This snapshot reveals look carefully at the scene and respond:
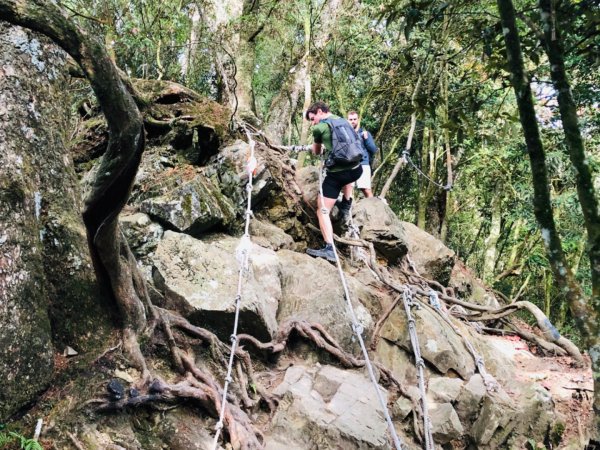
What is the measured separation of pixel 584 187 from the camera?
265 centimetres

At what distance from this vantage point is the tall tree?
2602 mm

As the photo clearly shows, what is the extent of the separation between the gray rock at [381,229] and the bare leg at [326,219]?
3.26 feet

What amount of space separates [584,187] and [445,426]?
2.87 meters

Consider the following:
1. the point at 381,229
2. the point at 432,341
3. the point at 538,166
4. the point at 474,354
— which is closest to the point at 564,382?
the point at 474,354

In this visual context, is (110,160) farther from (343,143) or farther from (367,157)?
(367,157)

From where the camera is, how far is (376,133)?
14109 mm

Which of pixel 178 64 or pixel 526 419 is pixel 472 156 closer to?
pixel 178 64

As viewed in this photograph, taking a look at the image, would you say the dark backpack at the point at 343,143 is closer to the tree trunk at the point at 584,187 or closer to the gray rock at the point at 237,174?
the gray rock at the point at 237,174

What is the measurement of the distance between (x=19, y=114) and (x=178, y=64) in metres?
9.15

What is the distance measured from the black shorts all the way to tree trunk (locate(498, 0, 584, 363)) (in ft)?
13.2

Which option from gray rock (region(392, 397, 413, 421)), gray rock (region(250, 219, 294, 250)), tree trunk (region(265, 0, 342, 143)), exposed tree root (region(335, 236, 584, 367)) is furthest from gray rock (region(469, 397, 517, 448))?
tree trunk (region(265, 0, 342, 143))

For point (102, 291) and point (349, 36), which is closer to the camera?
point (102, 291)

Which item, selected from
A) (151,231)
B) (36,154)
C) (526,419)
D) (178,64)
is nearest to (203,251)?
(151,231)

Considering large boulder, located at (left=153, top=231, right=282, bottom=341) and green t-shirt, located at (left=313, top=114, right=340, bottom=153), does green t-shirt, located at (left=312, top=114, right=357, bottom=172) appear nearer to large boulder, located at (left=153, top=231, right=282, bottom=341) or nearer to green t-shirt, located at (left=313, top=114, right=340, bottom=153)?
green t-shirt, located at (left=313, top=114, right=340, bottom=153)
